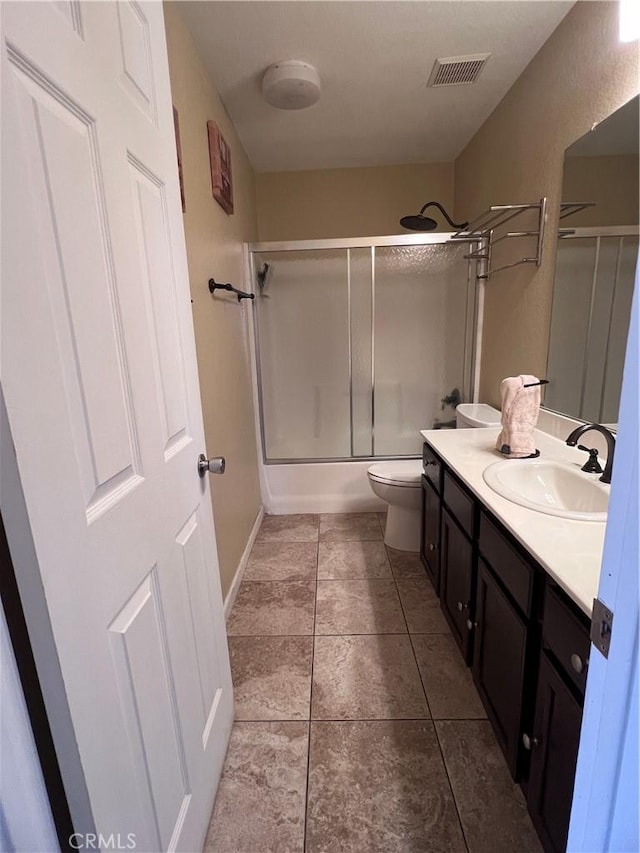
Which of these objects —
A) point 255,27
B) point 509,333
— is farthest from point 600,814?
point 255,27

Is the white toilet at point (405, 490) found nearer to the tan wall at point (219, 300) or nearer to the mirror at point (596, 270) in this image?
the mirror at point (596, 270)

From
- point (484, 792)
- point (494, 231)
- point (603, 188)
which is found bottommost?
point (484, 792)

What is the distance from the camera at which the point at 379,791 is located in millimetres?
1138

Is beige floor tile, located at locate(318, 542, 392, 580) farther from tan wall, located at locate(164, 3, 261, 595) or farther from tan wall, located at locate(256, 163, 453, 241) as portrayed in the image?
tan wall, located at locate(256, 163, 453, 241)

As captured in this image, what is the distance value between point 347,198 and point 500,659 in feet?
10.1

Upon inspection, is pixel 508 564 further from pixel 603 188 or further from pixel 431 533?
Answer: pixel 603 188

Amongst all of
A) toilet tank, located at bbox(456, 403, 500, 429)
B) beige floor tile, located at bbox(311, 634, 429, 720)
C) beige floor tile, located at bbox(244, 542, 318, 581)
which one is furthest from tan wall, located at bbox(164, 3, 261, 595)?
toilet tank, located at bbox(456, 403, 500, 429)

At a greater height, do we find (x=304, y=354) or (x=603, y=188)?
(x=603, y=188)

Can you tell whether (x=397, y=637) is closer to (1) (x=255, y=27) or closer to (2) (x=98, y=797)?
(2) (x=98, y=797)

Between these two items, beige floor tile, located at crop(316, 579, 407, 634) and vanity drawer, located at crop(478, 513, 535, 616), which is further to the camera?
beige floor tile, located at crop(316, 579, 407, 634)

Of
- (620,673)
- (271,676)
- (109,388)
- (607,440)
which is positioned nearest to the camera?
(620,673)

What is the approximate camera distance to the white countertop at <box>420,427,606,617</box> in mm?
786

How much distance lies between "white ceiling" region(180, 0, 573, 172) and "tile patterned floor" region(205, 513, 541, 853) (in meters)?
2.57

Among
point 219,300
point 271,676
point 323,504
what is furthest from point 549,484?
point 323,504
